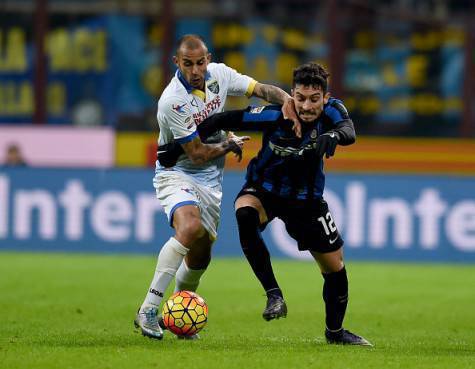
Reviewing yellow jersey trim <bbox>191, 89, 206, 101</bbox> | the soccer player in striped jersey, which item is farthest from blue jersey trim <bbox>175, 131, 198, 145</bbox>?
yellow jersey trim <bbox>191, 89, 206, 101</bbox>

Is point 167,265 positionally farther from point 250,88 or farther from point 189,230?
point 250,88

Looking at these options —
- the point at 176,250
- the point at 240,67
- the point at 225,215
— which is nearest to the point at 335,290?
the point at 176,250

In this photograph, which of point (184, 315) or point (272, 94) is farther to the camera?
point (272, 94)

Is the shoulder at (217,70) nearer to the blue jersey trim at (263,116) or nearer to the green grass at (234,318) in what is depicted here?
the blue jersey trim at (263,116)

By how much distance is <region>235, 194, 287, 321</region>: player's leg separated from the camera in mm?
8641

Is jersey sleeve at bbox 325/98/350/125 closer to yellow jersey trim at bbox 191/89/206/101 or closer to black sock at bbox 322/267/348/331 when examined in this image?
yellow jersey trim at bbox 191/89/206/101

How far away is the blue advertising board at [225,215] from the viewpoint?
1705cm

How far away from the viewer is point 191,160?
29.9 ft

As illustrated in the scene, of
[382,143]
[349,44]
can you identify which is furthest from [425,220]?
[349,44]

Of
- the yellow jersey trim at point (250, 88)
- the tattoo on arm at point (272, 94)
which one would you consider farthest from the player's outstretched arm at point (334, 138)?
the yellow jersey trim at point (250, 88)

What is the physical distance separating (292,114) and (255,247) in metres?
1.01

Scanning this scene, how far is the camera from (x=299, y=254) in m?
17.2

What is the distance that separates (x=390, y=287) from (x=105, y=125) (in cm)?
908

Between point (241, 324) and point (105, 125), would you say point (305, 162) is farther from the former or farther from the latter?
point (105, 125)
